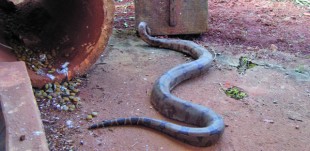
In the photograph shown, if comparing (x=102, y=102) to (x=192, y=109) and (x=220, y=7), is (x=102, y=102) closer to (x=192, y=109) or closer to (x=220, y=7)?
(x=192, y=109)

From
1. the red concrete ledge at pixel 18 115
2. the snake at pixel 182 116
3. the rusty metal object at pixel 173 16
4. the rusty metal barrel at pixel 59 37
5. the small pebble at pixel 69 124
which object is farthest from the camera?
the rusty metal object at pixel 173 16

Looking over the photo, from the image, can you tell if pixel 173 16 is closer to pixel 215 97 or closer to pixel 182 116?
pixel 215 97

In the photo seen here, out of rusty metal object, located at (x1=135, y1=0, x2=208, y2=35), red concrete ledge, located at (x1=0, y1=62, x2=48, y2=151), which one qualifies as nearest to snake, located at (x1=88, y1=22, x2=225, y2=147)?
red concrete ledge, located at (x1=0, y1=62, x2=48, y2=151)

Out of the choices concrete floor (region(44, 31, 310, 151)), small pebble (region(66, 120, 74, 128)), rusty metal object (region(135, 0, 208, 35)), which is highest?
rusty metal object (region(135, 0, 208, 35))

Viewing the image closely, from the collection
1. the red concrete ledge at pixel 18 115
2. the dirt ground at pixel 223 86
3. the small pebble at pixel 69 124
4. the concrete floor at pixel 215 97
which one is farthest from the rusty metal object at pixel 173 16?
the red concrete ledge at pixel 18 115

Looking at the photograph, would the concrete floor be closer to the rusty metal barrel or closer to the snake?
the snake

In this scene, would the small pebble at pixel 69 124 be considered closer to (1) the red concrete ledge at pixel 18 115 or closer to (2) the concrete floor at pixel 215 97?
(2) the concrete floor at pixel 215 97

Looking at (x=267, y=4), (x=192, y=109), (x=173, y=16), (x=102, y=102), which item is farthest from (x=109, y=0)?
(x=267, y=4)
